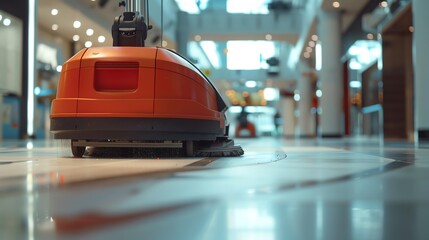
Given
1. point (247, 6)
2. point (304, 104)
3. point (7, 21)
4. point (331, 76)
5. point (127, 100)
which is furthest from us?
point (304, 104)

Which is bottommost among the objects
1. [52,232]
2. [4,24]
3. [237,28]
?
[52,232]

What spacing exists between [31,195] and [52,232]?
0.47 m

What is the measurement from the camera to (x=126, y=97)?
3623 mm

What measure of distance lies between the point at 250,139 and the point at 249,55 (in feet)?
61.4

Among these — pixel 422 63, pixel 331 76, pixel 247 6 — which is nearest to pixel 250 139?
pixel 331 76

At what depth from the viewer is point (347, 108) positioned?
94.2ft

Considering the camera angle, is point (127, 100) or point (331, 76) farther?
point (331, 76)

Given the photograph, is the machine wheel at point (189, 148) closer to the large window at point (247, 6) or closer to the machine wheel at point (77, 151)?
the machine wheel at point (77, 151)

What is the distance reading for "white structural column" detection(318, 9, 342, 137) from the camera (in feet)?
61.5

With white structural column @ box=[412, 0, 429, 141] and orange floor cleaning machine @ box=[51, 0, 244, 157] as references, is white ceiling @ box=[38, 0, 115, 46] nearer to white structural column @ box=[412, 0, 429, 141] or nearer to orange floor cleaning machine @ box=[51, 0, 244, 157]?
white structural column @ box=[412, 0, 429, 141]

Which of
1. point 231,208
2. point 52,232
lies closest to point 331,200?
point 231,208

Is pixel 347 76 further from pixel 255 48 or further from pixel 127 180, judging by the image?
pixel 127 180

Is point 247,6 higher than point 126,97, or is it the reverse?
point 247,6

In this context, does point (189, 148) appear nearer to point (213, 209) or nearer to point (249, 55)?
point (213, 209)
